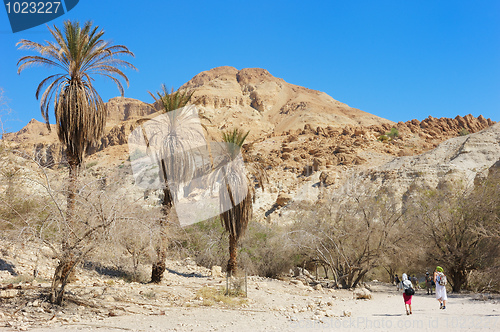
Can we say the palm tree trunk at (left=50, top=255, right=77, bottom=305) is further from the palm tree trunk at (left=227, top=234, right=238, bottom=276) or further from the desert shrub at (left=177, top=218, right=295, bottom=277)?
the desert shrub at (left=177, top=218, right=295, bottom=277)

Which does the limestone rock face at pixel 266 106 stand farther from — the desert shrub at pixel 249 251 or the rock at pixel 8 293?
the rock at pixel 8 293

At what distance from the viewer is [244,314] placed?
461 inches

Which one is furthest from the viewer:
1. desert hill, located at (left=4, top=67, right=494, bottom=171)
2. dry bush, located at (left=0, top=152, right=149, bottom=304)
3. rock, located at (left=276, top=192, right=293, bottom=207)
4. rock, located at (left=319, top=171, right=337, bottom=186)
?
desert hill, located at (left=4, top=67, right=494, bottom=171)

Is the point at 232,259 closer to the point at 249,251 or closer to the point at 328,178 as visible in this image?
the point at 249,251

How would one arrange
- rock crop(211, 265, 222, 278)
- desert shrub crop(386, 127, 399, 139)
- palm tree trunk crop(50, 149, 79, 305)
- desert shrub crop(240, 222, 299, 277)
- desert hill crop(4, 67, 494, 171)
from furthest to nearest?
1. desert shrub crop(386, 127, 399, 139)
2. desert hill crop(4, 67, 494, 171)
3. desert shrub crop(240, 222, 299, 277)
4. rock crop(211, 265, 222, 278)
5. palm tree trunk crop(50, 149, 79, 305)

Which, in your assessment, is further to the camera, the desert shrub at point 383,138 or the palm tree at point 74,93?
the desert shrub at point 383,138

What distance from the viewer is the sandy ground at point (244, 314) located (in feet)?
30.8

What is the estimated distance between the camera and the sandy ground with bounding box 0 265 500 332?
9391mm

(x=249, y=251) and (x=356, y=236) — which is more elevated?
(x=356, y=236)

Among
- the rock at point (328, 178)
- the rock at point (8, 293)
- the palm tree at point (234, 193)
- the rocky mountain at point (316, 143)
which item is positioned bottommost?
the rock at point (8, 293)

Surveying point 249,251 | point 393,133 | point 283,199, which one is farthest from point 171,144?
point 393,133

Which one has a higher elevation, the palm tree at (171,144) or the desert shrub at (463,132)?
→ the desert shrub at (463,132)

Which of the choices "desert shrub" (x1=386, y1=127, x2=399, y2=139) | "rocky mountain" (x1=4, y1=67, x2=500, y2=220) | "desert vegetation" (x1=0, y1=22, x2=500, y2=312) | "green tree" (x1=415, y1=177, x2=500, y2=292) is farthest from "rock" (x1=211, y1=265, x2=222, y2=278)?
"desert shrub" (x1=386, y1=127, x2=399, y2=139)

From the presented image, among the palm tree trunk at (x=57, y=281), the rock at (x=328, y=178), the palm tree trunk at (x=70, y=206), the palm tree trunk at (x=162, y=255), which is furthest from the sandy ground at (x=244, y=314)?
the rock at (x=328, y=178)
